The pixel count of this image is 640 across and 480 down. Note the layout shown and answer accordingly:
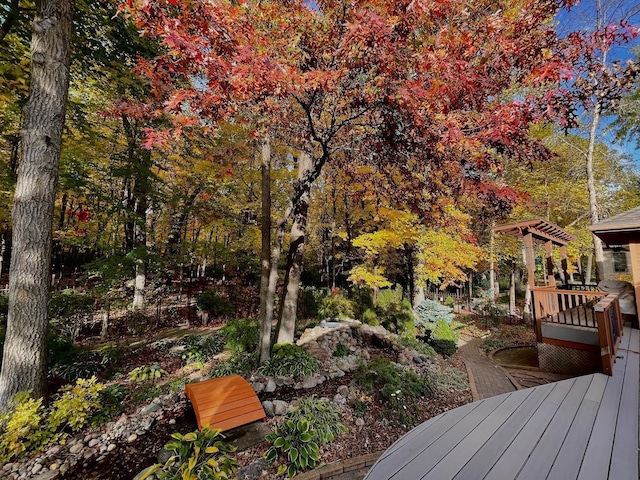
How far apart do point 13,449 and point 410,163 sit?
7138 millimetres

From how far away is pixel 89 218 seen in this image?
25.5 ft

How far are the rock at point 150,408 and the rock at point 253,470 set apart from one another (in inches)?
74.7

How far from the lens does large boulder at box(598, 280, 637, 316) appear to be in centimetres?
585

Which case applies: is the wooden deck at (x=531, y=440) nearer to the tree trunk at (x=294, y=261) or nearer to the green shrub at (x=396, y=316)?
the tree trunk at (x=294, y=261)

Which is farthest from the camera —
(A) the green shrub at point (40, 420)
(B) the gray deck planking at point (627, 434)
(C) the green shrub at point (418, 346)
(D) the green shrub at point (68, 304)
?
(C) the green shrub at point (418, 346)

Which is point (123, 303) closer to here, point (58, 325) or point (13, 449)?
point (58, 325)

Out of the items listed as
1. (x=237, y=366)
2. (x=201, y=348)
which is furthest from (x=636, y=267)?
(x=201, y=348)

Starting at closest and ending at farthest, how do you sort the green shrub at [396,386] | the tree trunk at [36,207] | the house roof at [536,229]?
1. the tree trunk at [36,207]
2. the green shrub at [396,386]
3. the house roof at [536,229]

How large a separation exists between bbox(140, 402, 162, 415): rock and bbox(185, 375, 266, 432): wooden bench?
68 centimetres

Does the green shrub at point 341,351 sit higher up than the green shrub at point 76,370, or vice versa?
the green shrub at point 76,370

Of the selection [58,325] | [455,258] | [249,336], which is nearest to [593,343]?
[455,258]

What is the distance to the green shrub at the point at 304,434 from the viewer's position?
3194 millimetres

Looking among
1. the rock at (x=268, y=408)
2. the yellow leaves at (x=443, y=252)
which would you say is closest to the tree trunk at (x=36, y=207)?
the rock at (x=268, y=408)

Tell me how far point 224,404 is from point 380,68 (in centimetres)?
517
